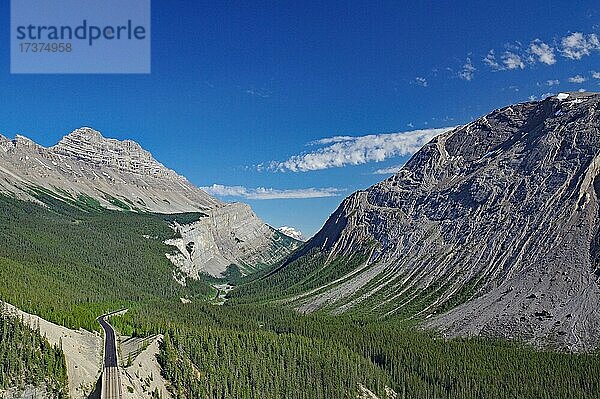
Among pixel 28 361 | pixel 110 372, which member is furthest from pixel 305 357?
pixel 28 361

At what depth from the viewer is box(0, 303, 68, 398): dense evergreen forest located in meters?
80.9

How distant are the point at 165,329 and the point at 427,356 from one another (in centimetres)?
7167

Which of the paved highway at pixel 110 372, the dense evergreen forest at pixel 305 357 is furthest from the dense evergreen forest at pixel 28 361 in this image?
the dense evergreen forest at pixel 305 357

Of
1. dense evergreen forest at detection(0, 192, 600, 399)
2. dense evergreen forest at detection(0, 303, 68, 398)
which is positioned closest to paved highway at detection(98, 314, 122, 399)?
dense evergreen forest at detection(0, 303, 68, 398)

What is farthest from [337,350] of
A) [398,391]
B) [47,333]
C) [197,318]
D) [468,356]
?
[47,333]

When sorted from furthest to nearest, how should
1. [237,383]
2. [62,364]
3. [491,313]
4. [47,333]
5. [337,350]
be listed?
[491,313] → [337,350] → [237,383] → [47,333] → [62,364]

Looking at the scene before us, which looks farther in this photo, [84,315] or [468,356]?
[468,356]

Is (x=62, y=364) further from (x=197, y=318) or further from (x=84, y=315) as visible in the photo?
(x=197, y=318)

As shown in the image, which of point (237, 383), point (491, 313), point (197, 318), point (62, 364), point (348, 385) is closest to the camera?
point (62, 364)

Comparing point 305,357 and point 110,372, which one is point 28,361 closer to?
point 110,372

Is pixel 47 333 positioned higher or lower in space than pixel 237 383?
higher

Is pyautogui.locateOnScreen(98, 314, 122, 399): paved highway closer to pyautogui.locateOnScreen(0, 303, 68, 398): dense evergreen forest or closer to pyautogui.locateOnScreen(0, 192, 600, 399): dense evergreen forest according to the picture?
pyautogui.locateOnScreen(0, 303, 68, 398): dense evergreen forest

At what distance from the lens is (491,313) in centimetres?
18838

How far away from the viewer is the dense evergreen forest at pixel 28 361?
80.9m
